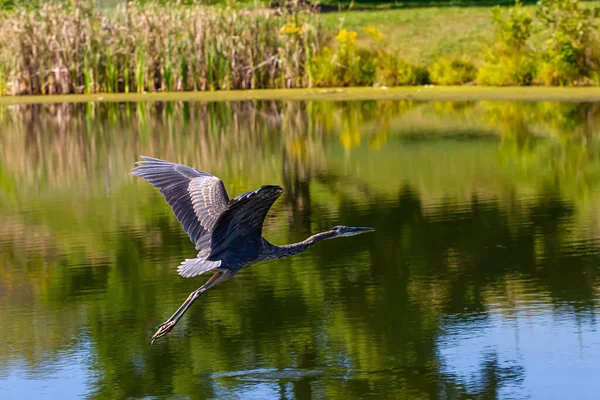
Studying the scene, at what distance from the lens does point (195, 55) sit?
24.7 m

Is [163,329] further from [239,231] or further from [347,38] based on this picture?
[347,38]

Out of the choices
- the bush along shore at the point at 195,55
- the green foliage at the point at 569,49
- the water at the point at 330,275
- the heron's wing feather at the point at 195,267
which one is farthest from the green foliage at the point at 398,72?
the heron's wing feather at the point at 195,267

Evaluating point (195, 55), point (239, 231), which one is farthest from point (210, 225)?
point (195, 55)

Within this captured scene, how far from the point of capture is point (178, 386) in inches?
267

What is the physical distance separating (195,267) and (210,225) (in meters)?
0.43

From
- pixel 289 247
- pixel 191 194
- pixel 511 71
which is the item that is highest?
pixel 191 194

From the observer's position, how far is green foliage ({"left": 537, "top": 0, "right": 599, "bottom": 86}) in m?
22.0

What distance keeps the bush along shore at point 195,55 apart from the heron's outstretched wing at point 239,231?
671 inches

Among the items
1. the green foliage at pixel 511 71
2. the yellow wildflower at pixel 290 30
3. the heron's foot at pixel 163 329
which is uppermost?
the yellow wildflower at pixel 290 30

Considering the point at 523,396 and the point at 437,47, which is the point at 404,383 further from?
the point at 437,47

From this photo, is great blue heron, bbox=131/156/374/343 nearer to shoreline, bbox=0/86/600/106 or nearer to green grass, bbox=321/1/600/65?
shoreline, bbox=0/86/600/106

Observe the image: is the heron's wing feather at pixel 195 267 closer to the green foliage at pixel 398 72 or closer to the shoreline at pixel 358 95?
the shoreline at pixel 358 95

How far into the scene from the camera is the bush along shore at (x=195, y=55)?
24469 millimetres

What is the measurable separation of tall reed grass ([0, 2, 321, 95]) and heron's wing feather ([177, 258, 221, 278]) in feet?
58.7
